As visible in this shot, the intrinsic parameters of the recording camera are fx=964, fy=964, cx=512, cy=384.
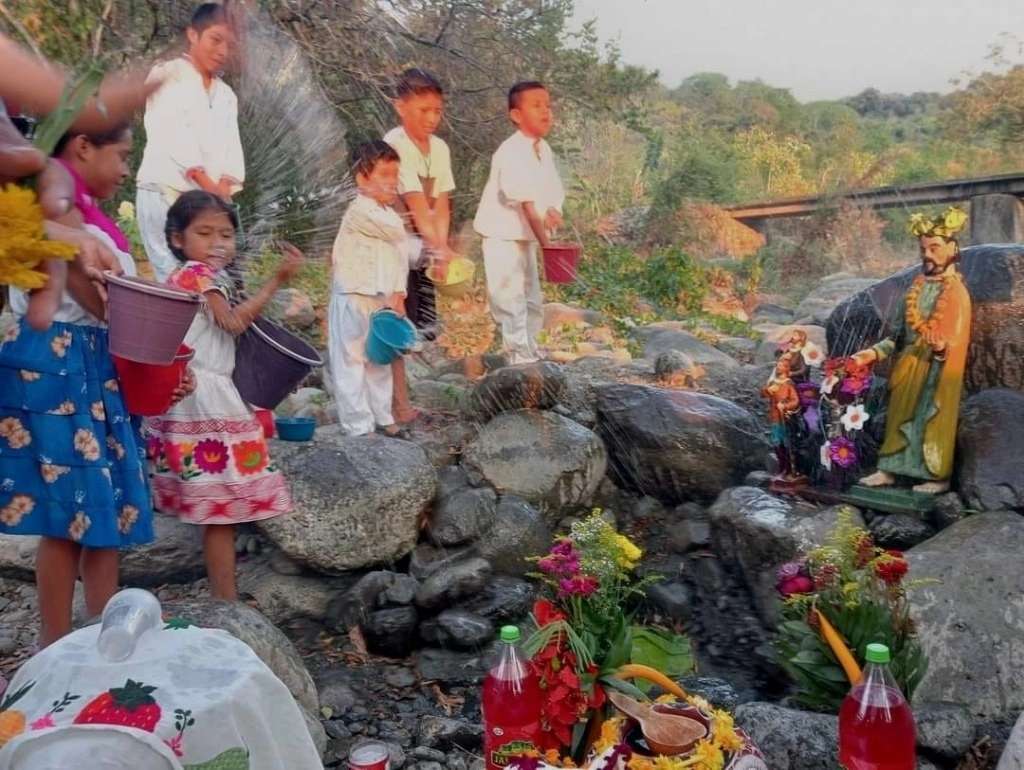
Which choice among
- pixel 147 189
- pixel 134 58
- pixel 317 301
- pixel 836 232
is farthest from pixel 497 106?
pixel 836 232

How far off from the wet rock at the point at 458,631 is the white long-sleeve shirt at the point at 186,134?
2131 millimetres

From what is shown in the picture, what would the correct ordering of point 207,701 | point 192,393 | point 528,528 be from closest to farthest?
point 207,701, point 192,393, point 528,528

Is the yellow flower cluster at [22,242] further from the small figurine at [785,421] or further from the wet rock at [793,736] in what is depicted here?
the small figurine at [785,421]

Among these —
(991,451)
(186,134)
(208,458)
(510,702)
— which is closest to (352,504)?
(208,458)

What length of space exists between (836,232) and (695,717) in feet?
40.3

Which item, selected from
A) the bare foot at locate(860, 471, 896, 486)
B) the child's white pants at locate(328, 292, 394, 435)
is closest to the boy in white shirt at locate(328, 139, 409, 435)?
the child's white pants at locate(328, 292, 394, 435)

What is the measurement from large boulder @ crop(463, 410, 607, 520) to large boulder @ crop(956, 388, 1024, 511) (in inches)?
69.9

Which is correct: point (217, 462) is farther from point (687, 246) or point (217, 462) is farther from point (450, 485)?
point (687, 246)

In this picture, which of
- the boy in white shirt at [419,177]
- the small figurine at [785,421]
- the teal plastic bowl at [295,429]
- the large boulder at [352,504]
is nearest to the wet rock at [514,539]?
the large boulder at [352,504]

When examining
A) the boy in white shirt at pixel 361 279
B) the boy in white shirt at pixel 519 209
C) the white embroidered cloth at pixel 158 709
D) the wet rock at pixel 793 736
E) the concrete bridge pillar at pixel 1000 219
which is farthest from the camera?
the concrete bridge pillar at pixel 1000 219

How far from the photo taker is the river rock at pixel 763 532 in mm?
4125

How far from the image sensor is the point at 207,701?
4.12 ft

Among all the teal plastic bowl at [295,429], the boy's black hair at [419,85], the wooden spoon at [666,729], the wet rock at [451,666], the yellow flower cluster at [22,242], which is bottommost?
the wet rock at [451,666]

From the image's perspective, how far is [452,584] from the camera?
421cm
